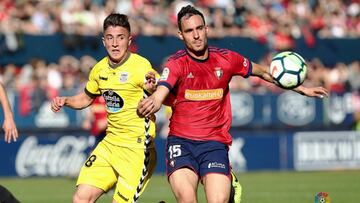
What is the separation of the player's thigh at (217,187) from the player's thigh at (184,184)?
0.41ft

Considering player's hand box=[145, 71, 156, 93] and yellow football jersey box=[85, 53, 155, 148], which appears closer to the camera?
player's hand box=[145, 71, 156, 93]

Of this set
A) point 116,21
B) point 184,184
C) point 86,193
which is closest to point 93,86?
point 116,21

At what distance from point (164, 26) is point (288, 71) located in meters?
16.7

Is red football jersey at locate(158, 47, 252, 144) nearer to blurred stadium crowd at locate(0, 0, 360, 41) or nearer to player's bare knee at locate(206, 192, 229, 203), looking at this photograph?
player's bare knee at locate(206, 192, 229, 203)

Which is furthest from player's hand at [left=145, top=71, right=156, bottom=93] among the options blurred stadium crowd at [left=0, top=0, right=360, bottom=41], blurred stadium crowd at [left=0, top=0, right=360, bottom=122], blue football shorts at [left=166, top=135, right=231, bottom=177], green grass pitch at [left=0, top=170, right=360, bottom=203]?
blurred stadium crowd at [left=0, top=0, right=360, bottom=41]

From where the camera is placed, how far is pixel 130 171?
10383mm

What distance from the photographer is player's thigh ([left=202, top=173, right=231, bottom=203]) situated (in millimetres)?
9523

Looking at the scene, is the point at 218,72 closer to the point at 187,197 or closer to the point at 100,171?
the point at 187,197

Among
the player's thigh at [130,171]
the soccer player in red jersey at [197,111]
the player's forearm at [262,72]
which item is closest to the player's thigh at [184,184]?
the soccer player in red jersey at [197,111]

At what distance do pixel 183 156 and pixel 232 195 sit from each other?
1.01 m

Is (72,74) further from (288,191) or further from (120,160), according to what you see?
(120,160)

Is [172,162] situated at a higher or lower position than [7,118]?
lower

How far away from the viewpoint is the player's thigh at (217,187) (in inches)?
375

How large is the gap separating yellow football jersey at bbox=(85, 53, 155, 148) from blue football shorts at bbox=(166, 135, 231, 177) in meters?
0.57
